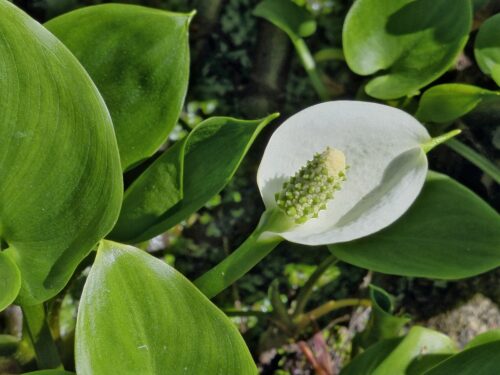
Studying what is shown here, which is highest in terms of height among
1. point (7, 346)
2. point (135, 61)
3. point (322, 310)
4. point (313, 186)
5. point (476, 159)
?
point (135, 61)

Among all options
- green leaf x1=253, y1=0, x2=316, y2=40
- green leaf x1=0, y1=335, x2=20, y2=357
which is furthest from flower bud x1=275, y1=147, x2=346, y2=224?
green leaf x1=0, y1=335, x2=20, y2=357

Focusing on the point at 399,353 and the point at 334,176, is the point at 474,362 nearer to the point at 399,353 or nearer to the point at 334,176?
the point at 399,353

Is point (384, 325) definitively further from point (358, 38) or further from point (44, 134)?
point (44, 134)

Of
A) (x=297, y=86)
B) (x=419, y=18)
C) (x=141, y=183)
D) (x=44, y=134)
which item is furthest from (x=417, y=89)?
(x=44, y=134)

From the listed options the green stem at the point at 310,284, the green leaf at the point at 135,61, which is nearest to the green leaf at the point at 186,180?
the green leaf at the point at 135,61

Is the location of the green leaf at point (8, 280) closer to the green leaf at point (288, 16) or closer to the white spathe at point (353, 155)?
the white spathe at point (353, 155)

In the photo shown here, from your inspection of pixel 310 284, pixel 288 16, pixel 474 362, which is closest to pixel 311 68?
pixel 288 16

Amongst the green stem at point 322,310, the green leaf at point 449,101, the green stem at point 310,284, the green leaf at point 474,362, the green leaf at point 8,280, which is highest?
the green leaf at point 8,280
